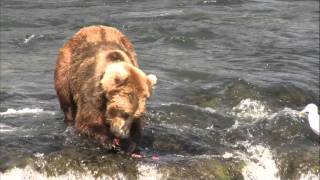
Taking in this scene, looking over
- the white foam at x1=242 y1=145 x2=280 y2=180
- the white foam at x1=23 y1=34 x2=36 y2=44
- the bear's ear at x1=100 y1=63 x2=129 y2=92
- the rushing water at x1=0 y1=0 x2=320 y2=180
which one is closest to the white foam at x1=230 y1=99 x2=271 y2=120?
the rushing water at x1=0 y1=0 x2=320 y2=180

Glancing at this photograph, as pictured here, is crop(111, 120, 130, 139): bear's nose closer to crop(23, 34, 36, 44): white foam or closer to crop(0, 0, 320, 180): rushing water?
crop(0, 0, 320, 180): rushing water

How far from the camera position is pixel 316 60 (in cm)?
1708

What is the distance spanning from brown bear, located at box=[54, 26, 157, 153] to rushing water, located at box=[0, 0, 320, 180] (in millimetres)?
337

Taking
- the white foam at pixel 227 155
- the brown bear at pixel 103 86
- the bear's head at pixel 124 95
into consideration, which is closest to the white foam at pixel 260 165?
the white foam at pixel 227 155

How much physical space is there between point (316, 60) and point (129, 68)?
961 cm

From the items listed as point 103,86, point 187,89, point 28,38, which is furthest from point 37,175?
point 28,38

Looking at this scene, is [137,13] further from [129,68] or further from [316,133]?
[129,68]

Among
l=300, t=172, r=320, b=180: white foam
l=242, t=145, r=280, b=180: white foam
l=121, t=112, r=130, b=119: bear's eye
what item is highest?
l=121, t=112, r=130, b=119: bear's eye

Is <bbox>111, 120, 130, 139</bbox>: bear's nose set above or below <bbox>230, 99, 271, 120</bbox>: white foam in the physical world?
above

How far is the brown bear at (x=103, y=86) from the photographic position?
8141 mm

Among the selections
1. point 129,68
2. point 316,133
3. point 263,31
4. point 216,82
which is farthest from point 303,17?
point 129,68

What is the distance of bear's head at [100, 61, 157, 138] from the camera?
26.6ft

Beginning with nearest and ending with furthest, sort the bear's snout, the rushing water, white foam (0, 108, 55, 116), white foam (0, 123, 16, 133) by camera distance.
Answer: the bear's snout < the rushing water < white foam (0, 123, 16, 133) < white foam (0, 108, 55, 116)

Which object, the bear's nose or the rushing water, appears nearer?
the bear's nose
